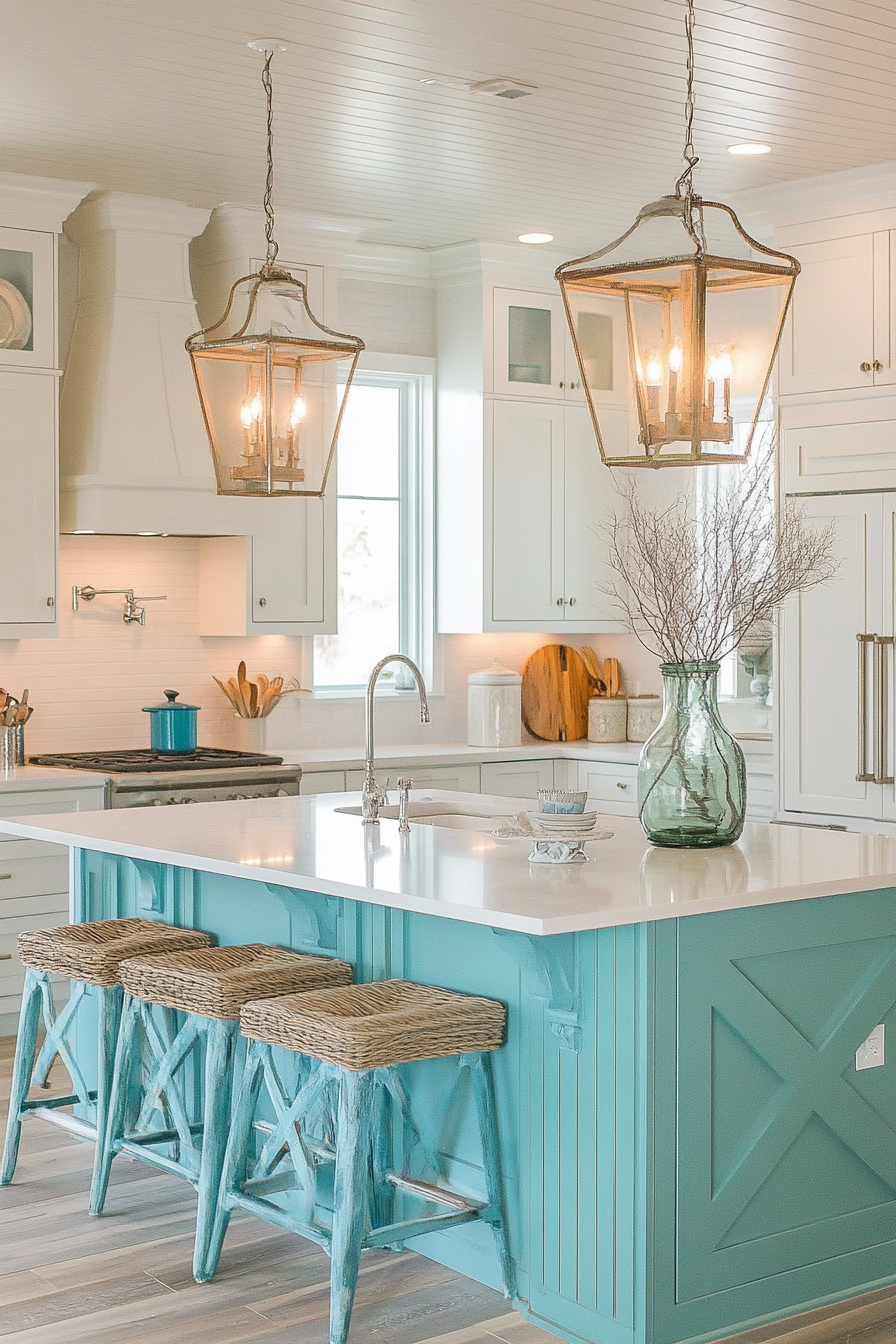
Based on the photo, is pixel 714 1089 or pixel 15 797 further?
pixel 15 797

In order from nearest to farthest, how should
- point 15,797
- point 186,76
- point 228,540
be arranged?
point 186,76
point 15,797
point 228,540

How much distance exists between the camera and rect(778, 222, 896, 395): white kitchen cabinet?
17.9 feet

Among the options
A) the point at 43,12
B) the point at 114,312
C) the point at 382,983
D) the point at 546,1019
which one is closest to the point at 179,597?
the point at 114,312

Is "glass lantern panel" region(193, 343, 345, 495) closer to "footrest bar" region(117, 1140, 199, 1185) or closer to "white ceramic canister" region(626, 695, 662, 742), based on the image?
"footrest bar" region(117, 1140, 199, 1185)

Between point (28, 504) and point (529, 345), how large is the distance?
2.33 m

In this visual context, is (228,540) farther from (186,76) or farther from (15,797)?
(186,76)

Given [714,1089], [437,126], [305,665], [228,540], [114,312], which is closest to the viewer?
[714,1089]

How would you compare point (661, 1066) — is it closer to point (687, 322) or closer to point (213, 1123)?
point (213, 1123)

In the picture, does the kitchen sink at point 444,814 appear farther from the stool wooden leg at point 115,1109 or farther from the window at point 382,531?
the window at point 382,531

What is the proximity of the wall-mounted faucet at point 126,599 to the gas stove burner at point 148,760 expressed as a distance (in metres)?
0.51

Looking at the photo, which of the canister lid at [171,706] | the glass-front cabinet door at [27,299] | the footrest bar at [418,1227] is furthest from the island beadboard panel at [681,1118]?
the glass-front cabinet door at [27,299]

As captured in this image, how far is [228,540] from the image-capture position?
6250 millimetres

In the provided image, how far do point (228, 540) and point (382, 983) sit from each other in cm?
311

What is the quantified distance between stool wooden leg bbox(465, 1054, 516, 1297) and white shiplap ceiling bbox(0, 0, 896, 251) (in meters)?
2.50
